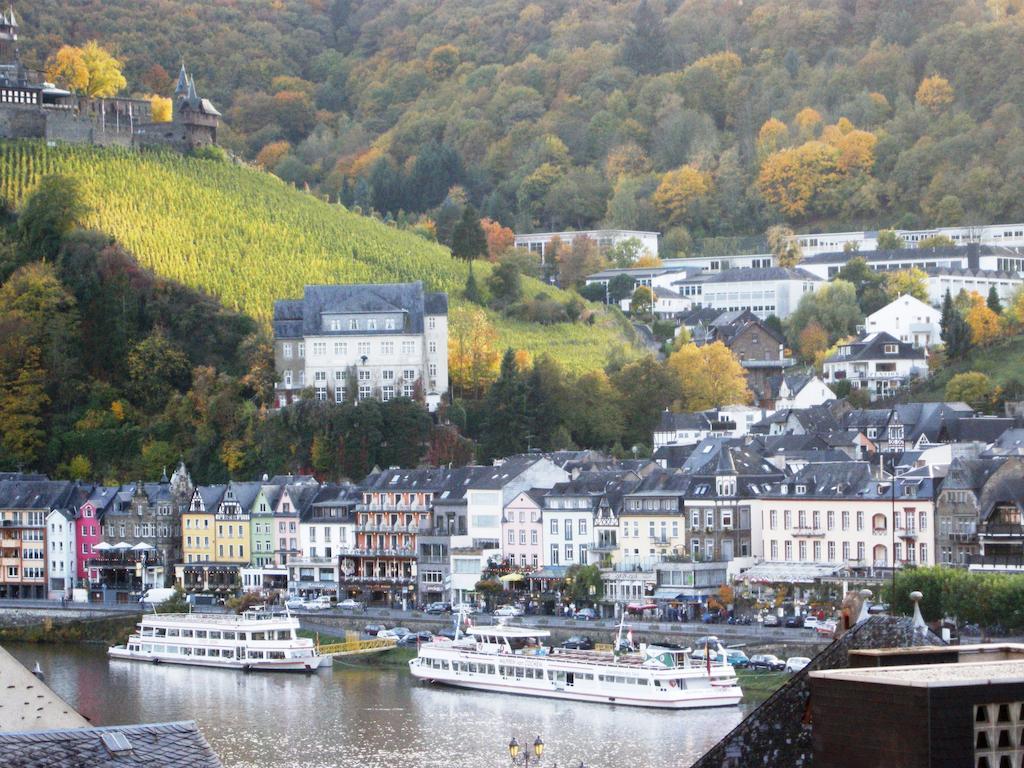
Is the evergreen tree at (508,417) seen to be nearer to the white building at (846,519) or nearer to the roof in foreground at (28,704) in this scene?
the white building at (846,519)

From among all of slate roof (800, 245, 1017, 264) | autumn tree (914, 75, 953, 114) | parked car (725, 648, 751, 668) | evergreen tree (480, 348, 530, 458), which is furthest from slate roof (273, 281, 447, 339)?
autumn tree (914, 75, 953, 114)

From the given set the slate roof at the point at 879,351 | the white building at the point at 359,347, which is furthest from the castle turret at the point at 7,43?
the slate roof at the point at 879,351

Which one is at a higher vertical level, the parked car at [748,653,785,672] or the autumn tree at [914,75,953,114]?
the autumn tree at [914,75,953,114]

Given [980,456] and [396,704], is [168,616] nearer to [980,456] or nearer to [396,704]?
[396,704]

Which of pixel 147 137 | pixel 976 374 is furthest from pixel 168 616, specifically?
pixel 147 137

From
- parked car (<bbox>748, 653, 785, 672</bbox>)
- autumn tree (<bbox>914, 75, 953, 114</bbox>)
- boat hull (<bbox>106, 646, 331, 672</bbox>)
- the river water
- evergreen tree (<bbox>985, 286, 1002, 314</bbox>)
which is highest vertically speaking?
autumn tree (<bbox>914, 75, 953, 114</bbox>)

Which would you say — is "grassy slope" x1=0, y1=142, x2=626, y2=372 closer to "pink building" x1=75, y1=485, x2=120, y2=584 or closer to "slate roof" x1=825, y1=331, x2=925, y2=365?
"slate roof" x1=825, y1=331, x2=925, y2=365
